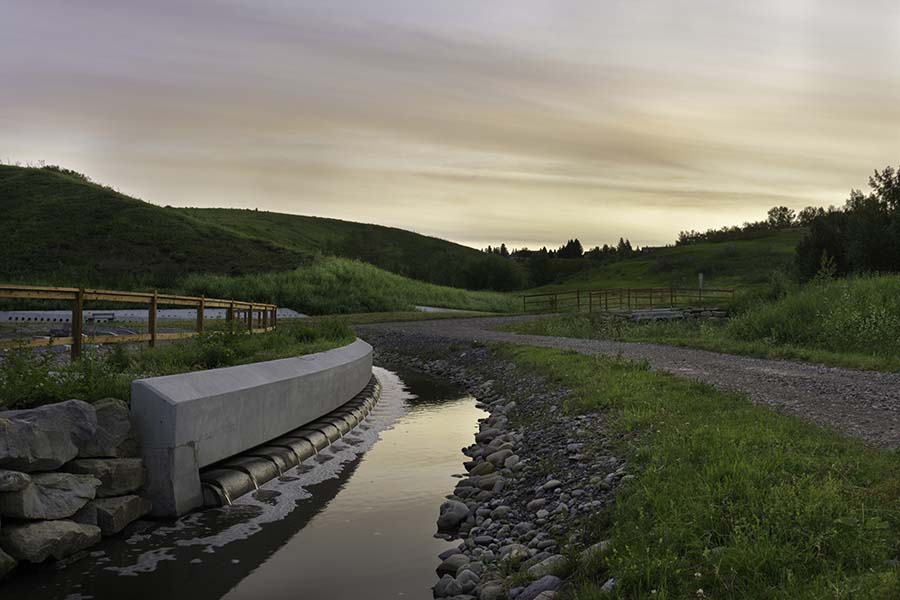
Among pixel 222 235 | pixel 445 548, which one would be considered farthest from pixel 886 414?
pixel 222 235

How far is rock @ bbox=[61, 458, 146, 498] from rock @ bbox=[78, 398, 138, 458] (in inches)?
3.4

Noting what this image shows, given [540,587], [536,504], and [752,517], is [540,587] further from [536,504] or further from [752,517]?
[536,504]

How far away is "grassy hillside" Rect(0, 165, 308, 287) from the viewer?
50.3 meters

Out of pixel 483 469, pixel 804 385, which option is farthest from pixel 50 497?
pixel 804 385

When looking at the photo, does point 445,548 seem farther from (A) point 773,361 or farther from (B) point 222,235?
(B) point 222,235

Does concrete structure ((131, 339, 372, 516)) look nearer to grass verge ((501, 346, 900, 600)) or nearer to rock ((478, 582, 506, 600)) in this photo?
rock ((478, 582, 506, 600))

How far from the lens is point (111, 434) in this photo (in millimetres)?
7793

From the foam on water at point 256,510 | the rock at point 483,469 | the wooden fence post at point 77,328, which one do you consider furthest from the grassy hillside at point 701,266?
the wooden fence post at point 77,328

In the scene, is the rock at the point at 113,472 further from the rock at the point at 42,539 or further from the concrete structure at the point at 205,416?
the rock at the point at 42,539

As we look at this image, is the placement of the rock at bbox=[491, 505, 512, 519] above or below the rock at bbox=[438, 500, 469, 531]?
above

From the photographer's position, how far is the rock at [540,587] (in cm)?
545

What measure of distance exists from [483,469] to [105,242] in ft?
175

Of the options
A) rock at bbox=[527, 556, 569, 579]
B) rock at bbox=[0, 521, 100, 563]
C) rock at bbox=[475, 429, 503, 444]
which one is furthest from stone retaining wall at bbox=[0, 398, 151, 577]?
rock at bbox=[475, 429, 503, 444]

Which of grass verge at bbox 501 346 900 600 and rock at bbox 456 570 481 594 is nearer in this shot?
grass verge at bbox 501 346 900 600
